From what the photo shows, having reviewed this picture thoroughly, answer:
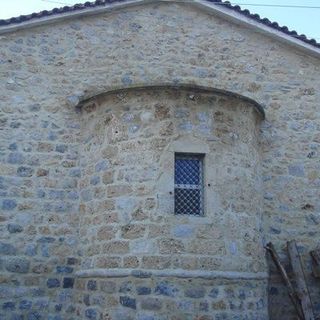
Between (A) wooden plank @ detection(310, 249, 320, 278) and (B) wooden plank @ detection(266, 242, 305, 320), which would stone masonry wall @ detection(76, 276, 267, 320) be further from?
(A) wooden plank @ detection(310, 249, 320, 278)

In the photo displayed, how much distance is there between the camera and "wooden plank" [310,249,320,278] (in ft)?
25.9

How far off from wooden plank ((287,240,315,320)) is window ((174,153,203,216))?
207 cm

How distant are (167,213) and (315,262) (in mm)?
3058

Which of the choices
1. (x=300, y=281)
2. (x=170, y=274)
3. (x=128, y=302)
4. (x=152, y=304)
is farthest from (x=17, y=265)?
(x=300, y=281)

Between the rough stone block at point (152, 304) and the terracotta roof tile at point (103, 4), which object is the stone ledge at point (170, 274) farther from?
the terracotta roof tile at point (103, 4)

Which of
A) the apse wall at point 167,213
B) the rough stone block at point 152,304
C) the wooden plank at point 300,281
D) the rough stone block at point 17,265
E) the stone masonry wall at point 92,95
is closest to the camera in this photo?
the rough stone block at point 152,304

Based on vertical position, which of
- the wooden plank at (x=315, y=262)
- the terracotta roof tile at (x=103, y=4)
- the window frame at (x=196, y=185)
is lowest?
the wooden plank at (x=315, y=262)

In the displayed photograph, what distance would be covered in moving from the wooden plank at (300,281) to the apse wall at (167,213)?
0.81 metres

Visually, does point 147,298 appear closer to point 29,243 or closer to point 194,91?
point 29,243

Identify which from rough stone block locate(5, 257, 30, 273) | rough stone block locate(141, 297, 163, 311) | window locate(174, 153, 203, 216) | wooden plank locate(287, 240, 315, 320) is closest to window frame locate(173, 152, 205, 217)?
window locate(174, 153, 203, 216)

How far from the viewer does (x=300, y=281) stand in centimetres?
757

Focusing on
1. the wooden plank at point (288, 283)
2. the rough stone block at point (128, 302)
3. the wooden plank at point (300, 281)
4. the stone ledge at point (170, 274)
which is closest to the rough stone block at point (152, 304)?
the rough stone block at point (128, 302)

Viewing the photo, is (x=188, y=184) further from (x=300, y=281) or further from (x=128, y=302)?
(x=300, y=281)

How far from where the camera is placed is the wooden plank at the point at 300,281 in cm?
734
